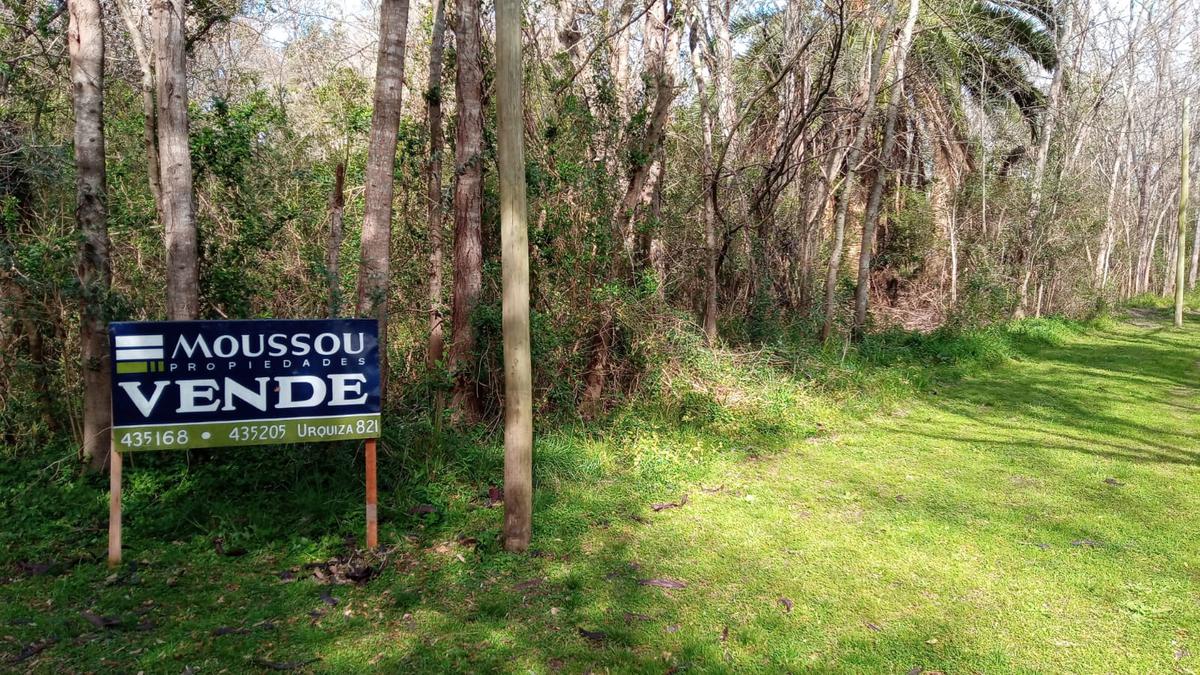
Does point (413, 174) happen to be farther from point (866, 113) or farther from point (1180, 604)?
point (1180, 604)

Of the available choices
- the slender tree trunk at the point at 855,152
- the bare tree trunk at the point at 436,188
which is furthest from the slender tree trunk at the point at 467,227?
the slender tree trunk at the point at 855,152

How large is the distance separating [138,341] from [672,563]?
11.7ft

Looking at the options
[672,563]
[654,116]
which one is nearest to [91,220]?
[672,563]

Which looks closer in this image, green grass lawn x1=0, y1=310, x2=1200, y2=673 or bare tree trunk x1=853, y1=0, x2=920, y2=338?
green grass lawn x1=0, y1=310, x2=1200, y2=673

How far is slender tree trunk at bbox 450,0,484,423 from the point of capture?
6.65m

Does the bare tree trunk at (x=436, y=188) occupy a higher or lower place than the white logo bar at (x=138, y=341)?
higher

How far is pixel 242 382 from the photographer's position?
4.46 meters

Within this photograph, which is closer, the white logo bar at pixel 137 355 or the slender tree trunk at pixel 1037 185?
the white logo bar at pixel 137 355

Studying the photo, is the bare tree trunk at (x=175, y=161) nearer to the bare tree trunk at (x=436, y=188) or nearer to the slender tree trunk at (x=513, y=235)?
the bare tree trunk at (x=436, y=188)

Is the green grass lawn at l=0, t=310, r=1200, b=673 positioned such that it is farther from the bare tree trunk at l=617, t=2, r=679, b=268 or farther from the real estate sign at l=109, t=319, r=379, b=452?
the bare tree trunk at l=617, t=2, r=679, b=268

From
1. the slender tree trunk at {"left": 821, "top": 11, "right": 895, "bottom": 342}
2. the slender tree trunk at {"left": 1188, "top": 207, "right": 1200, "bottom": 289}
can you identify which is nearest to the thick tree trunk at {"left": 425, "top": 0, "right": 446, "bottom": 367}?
the slender tree trunk at {"left": 821, "top": 11, "right": 895, "bottom": 342}

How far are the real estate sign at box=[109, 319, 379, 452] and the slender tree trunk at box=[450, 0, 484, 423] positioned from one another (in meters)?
1.96

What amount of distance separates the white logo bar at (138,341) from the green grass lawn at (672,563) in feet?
4.42

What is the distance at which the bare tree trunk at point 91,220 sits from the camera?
5.46 m
